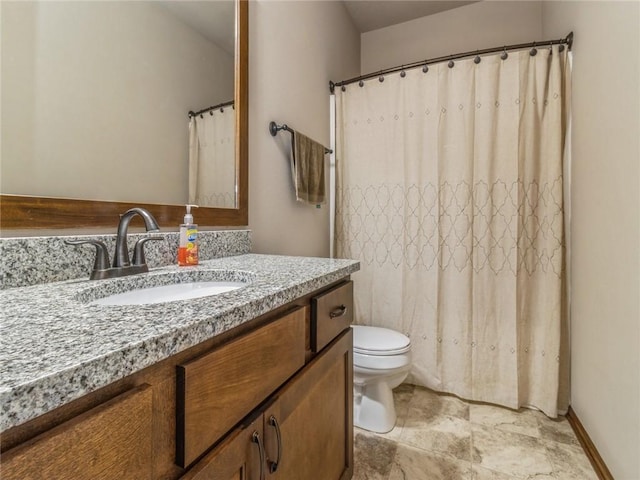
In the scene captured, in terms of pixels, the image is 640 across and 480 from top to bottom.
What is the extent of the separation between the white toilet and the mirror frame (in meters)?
0.82

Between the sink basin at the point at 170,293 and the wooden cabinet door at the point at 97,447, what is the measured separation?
44cm

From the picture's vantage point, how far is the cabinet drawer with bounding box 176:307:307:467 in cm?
44

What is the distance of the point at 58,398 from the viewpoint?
29 cm

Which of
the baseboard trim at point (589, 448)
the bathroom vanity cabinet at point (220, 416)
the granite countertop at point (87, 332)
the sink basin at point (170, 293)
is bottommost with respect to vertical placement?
the baseboard trim at point (589, 448)

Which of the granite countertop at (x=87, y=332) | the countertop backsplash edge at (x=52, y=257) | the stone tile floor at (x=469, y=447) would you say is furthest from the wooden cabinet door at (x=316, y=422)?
the countertop backsplash edge at (x=52, y=257)

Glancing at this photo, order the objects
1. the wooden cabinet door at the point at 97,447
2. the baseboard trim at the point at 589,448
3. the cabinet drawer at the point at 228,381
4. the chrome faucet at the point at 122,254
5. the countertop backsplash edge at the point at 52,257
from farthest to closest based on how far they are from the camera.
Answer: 1. the baseboard trim at the point at 589,448
2. the chrome faucet at the point at 122,254
3. the countertop backsplash edge at the point at 52,257
4. the cabinet drawer at the point at 228,381
5. the wooden cabinet door at the point at 97,447

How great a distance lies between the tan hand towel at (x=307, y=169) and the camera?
1.61 meters

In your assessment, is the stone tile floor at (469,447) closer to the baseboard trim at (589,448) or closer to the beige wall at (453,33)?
the baseboard trim at (589,448)

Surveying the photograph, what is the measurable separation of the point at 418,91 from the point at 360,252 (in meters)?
1.02

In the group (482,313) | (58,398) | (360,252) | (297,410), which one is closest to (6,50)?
(58,398)

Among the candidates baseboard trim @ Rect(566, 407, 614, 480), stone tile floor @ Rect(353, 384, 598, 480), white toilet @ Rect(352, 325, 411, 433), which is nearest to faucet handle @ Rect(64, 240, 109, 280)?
white toilet @ Rect(352, 325, 411, 433)

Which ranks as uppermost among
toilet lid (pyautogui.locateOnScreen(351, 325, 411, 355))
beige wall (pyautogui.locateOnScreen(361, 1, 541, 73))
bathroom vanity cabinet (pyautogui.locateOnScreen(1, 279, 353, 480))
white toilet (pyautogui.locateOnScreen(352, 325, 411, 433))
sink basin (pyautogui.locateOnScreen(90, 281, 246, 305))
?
beige wall (pyautogui.locateOnScreen(361, 1, 541, 73))

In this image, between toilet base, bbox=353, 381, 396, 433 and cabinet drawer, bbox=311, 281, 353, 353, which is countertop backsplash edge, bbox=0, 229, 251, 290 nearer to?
cabinet drawer, bbox=311, 281, 353, 353

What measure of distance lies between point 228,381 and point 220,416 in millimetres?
52
